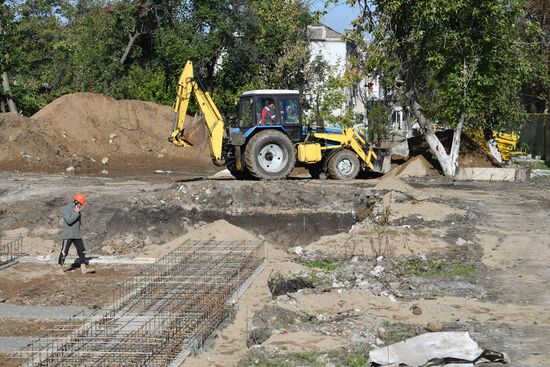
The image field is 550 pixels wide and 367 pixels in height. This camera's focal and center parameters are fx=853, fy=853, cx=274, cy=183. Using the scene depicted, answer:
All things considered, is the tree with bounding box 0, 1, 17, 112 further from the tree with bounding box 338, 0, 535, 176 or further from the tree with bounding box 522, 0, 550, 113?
the tree with bounding box 522, 0, 550, 113

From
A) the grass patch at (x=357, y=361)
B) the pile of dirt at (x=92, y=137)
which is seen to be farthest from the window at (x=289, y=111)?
the grass patch at (x=357, y=361)

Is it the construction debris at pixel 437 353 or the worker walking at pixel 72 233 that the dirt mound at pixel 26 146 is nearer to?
the worker walking at pixel 72 233

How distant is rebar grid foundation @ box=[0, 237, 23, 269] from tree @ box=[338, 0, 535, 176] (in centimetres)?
1084

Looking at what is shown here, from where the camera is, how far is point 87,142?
30.1m

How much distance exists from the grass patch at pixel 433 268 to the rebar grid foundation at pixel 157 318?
2613 mm

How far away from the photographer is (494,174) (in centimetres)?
2442

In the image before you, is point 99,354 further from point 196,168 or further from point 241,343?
point 196,168

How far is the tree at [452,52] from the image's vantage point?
22906 mm

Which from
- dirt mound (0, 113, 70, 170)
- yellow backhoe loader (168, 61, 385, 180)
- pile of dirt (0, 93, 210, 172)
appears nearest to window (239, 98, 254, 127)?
yellow backhoe loader (168, 61, 385, 180)

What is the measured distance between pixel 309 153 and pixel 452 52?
5431 mm

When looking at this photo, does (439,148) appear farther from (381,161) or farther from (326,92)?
(326,92)

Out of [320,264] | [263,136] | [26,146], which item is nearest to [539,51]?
[263,136]

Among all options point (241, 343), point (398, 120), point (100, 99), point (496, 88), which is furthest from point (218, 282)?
point (398, 120)

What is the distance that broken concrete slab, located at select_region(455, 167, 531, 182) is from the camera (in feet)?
80.0
